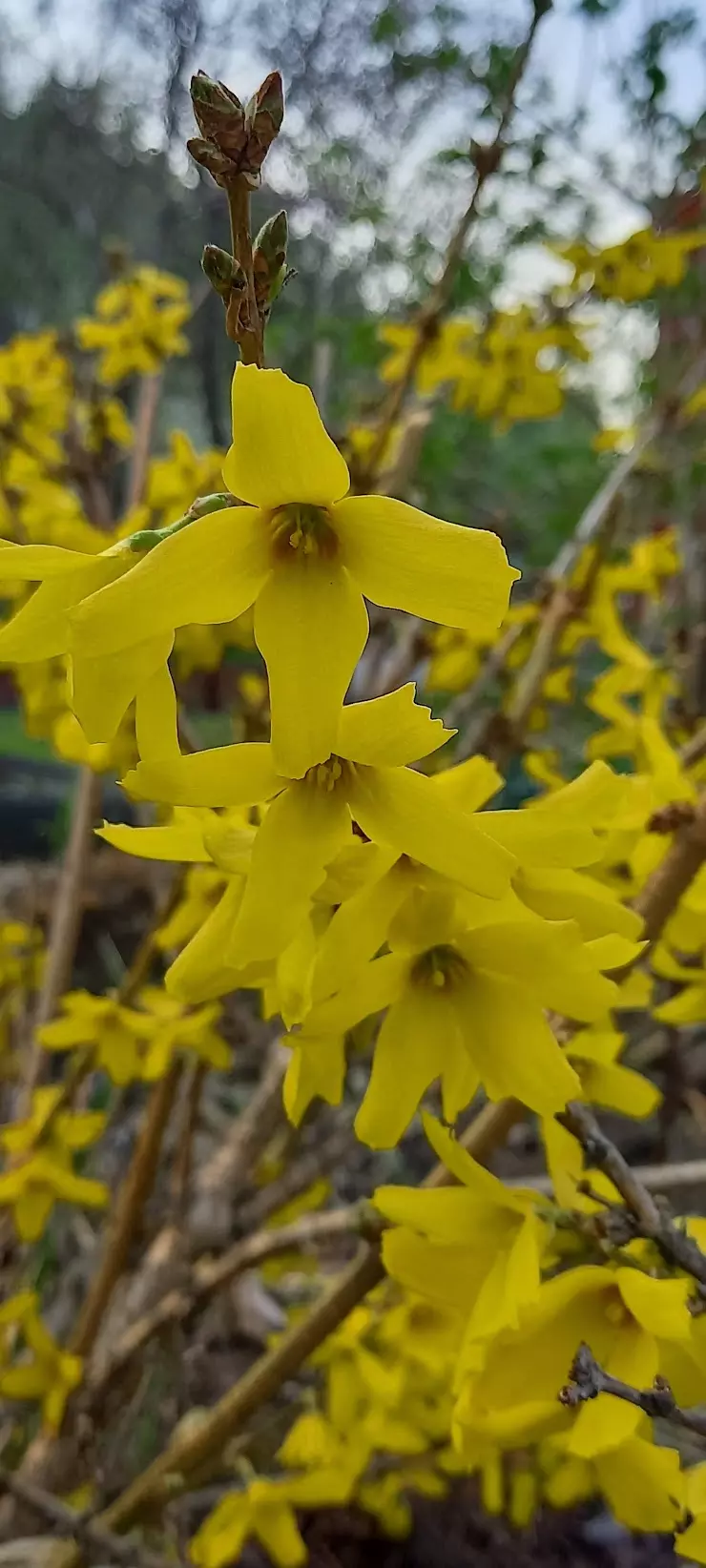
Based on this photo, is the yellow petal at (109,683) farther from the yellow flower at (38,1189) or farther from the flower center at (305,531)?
the yellow flower at (38,1189)

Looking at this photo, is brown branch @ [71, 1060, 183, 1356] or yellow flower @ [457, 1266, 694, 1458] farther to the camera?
brown branch @ [71, 1060, 183, 1356]

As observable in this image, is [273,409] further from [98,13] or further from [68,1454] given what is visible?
[98,13]

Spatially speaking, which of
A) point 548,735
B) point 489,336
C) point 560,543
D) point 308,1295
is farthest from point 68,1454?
point 560,543

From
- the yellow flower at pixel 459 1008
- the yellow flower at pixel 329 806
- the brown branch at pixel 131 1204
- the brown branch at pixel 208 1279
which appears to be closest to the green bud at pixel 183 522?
the yellow flower at pixel 329 806

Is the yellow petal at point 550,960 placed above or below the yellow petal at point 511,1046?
above

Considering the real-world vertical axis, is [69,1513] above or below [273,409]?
below

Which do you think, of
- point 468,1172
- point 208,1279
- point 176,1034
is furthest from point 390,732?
point 208,1279

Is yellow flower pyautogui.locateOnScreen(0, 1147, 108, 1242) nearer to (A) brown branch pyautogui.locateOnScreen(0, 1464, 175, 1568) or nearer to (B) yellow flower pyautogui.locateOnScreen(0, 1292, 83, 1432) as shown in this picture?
(B) yellow flower pyautogui.locateOnScreen(0, 1292, 83, 1432)

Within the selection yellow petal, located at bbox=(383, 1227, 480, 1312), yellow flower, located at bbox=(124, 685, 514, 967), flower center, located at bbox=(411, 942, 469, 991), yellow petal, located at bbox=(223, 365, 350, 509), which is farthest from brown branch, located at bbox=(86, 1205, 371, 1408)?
yellow petal, located at bbox=(223, 365, 350, 509)
